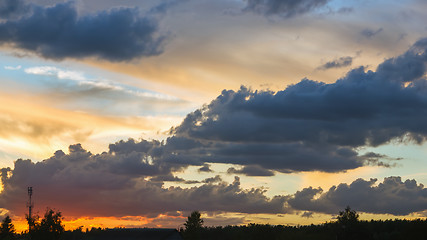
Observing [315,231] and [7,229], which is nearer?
[7,229]

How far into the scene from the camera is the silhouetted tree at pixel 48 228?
111500mm

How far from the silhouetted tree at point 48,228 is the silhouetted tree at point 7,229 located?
2502 cm

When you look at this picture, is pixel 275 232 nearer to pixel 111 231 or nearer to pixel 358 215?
pixel 358 215

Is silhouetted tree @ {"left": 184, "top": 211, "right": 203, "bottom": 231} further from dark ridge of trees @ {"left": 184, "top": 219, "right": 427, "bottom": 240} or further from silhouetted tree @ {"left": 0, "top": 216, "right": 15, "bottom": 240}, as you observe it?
silhouetted tree @ {"left": 0, "top": 216, "right": 15, "bottom": 240}

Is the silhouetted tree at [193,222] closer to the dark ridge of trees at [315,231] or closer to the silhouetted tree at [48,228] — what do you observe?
the dark ridge of trees at [315,231]

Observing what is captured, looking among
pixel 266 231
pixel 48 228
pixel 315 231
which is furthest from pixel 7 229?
pixel 315 231

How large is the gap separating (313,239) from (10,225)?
7882 cm

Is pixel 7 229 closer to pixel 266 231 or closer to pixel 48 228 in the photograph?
pixel 48 228

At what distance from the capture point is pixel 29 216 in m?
107

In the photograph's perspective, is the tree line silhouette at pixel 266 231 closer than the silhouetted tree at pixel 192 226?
Yes

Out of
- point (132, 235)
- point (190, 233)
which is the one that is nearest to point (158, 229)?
point (132, 235)

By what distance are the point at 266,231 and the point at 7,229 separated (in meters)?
71.3

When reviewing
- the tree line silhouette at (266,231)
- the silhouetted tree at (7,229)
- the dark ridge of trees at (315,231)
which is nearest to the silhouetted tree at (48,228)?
the tree line silhouette at (266,231)

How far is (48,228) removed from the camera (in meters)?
112
